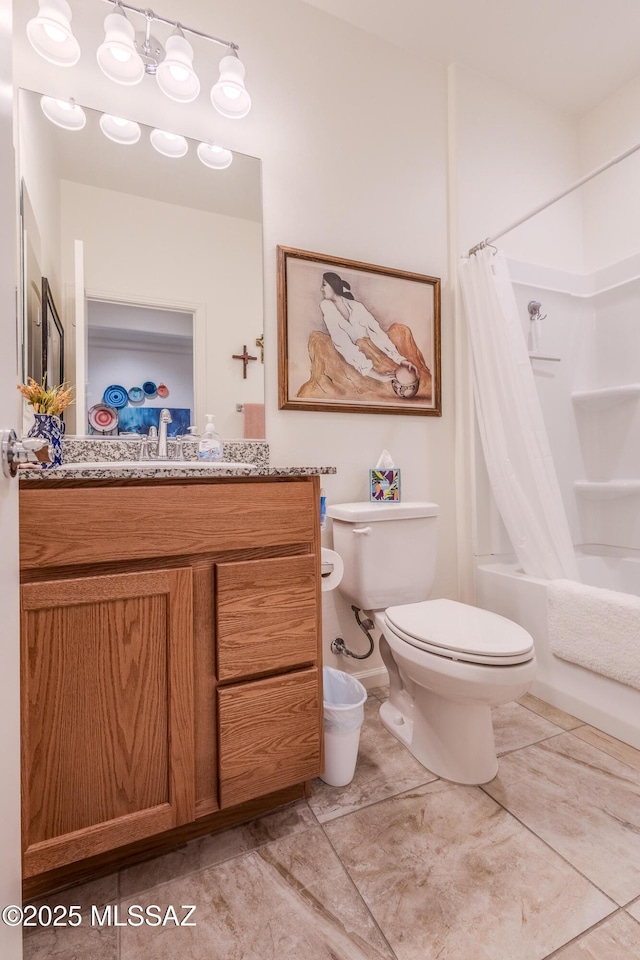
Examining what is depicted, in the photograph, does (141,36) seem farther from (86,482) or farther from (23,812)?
(23,812)

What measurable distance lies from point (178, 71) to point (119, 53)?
0.58 feet

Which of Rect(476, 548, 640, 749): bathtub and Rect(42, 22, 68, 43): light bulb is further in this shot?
Rect(476, 548, 640, 749): bathtub

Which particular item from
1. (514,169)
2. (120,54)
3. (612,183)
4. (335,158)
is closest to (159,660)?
(120,54)

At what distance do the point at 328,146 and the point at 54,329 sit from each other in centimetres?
127

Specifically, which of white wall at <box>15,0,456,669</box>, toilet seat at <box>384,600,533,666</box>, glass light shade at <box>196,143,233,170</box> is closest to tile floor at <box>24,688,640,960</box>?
toilet seat at <box>384,600,533,666</box>

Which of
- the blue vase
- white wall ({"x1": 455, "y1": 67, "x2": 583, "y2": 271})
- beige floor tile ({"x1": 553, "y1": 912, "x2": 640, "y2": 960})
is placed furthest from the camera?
white wall ({"x1": 455, "y1": 67, "x2": 583, "y2": 271})

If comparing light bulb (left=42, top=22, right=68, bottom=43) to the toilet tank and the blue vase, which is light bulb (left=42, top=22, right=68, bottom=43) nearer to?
the blue vase

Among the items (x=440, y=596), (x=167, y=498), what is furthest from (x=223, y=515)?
(x=440, y=596)

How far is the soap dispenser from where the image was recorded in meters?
1.58

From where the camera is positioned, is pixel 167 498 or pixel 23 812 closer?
pixel 23 812

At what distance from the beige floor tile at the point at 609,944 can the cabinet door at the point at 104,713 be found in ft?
2.57

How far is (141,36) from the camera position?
5.05ft

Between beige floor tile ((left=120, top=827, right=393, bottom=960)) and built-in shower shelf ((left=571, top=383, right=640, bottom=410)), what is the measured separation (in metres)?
2.19

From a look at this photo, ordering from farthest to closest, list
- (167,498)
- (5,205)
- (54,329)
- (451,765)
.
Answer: (54,329) < (451,765) < (167,498) < (5,205)
